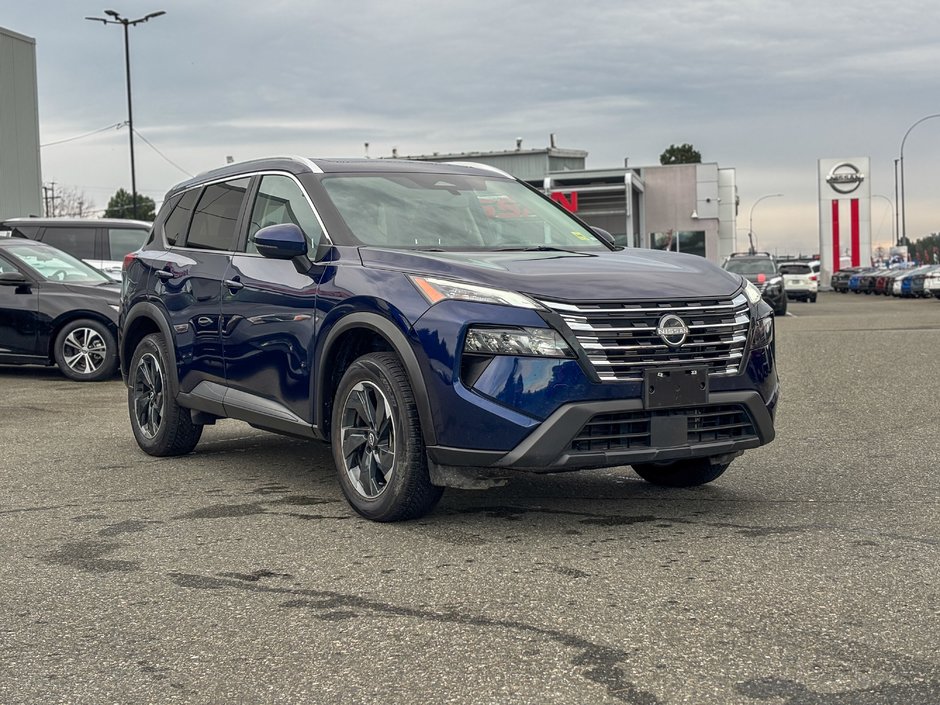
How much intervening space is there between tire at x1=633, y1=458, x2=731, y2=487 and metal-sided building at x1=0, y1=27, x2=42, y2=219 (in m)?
27.1

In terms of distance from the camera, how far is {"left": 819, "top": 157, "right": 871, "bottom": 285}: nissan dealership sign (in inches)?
3049

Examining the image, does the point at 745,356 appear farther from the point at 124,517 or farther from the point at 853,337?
the point at 853,337

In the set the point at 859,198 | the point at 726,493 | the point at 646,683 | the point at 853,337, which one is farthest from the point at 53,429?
the point at 859,198

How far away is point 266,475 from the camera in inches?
283

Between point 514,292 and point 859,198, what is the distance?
76907 millimetres

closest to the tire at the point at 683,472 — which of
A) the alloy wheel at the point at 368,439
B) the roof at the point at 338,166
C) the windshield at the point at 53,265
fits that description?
the alloy wheel at the point at 368,439

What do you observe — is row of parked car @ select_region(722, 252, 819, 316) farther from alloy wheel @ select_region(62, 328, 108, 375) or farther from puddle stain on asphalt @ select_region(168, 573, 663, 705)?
puddle stain on asphalt @ select_region(168, 573, 663, 705)

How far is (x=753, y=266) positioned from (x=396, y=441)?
96.9 feet

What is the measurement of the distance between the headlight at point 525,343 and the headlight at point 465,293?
11cm

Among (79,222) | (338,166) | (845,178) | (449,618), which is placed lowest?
(449,618)

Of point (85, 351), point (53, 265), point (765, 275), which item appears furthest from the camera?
point (765, 275)

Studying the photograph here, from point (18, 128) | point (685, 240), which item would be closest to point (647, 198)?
point (685, 240)

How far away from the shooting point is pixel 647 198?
69.4 m

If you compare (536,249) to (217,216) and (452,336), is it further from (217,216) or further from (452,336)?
(217,216)
